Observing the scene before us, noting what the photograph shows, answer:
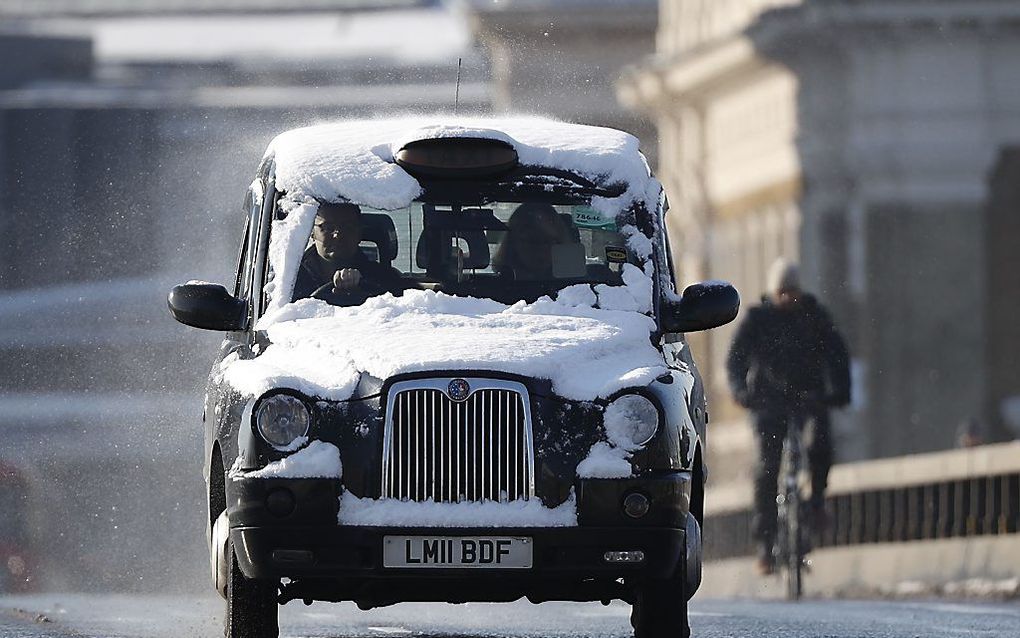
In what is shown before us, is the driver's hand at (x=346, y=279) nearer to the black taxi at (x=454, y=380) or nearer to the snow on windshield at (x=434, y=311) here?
the black taxi at (x=454, y=380)

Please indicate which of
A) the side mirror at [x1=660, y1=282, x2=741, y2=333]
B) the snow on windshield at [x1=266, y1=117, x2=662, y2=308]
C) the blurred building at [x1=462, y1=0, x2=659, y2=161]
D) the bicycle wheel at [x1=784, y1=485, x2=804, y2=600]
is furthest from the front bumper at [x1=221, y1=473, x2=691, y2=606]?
the blurred building at [x1=462, y1=0, x2=659, y2=161]

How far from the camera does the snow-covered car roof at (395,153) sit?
→ 1262cm

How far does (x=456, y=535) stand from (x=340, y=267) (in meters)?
1.60

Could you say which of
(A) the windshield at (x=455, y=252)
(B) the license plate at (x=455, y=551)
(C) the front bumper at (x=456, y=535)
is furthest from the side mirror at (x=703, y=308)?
(B) the license plate at (x=455, y=551)

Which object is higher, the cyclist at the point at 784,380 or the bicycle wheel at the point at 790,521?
the cyclist at the point at 784,380

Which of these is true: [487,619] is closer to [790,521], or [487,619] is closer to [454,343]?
[790,521]

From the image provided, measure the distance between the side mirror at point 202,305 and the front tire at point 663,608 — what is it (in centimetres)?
176

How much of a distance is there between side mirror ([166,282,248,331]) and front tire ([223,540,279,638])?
1082 millimetres

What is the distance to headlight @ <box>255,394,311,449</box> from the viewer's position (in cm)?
1118

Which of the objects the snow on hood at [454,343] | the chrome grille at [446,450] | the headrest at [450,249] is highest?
the headrest at [450,249]

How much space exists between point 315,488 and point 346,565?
27cm

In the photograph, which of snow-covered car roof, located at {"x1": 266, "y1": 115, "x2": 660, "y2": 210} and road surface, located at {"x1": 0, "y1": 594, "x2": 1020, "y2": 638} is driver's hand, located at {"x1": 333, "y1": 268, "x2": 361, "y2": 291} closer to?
snow-covered car roof, located at {"x1": 266, "y1": 115, "x2": 660, "y2": 210}

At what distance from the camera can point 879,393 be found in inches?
2464

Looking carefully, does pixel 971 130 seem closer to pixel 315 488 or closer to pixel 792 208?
pixel 792 208
